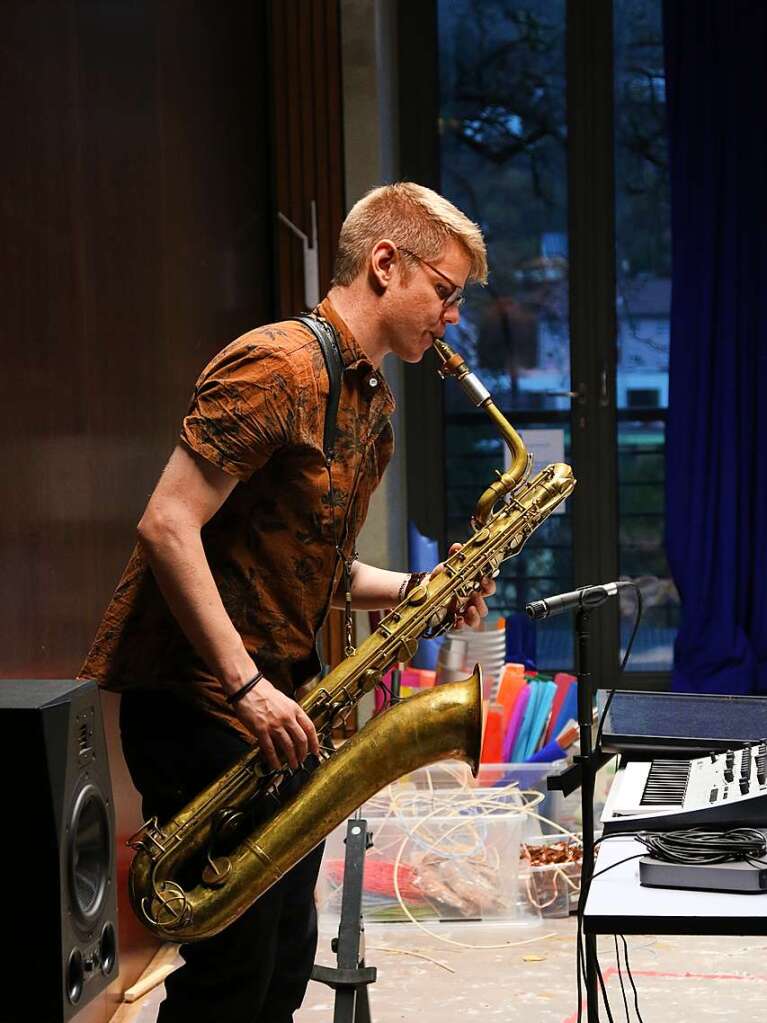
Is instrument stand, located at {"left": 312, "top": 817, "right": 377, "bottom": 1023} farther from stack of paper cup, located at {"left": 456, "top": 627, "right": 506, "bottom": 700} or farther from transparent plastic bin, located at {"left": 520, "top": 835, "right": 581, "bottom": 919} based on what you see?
stack of paper cup, located at {"left": 456, "top": 627, "right": 506, "bottom": 700}

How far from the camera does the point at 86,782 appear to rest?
4.82 ft

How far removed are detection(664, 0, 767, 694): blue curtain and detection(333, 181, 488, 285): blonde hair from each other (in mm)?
3551

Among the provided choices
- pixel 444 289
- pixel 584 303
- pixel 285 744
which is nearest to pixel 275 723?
pixel 285 744

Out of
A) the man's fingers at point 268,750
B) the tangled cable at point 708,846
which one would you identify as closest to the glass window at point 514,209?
the man's fingers at point 268,750

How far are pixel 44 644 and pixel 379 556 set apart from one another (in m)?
2.79

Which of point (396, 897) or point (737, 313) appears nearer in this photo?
point (396, 897)

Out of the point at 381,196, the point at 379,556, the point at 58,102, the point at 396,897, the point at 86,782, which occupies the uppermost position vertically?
the point at 58,102

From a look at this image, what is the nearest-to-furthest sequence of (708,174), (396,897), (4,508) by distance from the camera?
(4,508), (396,897), (708,174)

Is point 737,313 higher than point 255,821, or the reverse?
A: point 737,313

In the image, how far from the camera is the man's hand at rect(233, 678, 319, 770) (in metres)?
1.86

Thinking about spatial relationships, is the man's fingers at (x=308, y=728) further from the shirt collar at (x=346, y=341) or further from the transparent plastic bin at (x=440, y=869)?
the transparent plastic bin at (x=440, y=869)

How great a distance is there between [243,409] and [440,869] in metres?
1.93

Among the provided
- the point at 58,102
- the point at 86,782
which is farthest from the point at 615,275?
the point at 86,782

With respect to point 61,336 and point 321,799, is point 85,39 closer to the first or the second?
point 61,336
